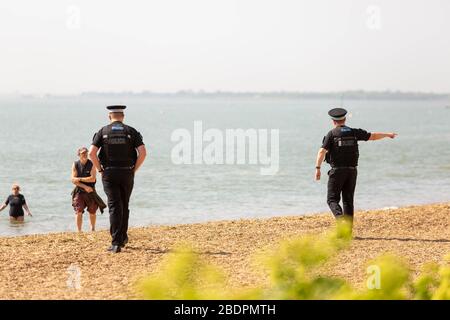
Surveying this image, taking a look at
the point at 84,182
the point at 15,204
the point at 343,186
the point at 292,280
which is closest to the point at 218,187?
the point at 15,204

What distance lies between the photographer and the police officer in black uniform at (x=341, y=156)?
10.1 m

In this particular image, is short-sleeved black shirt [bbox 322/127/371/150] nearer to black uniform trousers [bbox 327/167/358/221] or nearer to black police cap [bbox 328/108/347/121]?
black police cap [bbox 328/108/347/121]

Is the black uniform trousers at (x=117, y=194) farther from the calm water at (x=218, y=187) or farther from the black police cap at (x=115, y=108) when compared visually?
the calm water at (x=218, y=187)

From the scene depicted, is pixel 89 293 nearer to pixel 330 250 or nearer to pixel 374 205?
pixel 330 250

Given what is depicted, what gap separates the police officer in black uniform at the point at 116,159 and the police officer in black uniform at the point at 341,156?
257 cm

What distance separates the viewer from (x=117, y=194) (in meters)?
9.12

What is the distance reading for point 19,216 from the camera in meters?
18.4

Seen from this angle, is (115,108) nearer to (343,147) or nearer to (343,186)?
(343,147)

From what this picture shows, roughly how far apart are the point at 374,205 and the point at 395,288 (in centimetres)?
2307

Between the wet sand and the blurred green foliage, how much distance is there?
11.6 feet

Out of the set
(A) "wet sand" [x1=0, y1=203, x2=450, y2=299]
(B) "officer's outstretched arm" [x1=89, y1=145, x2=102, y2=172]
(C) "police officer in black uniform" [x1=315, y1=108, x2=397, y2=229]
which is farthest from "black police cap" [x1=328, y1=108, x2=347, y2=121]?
(B) "officer's outstretched arm" [x1=89, y1=145, x2=102, y2=172]

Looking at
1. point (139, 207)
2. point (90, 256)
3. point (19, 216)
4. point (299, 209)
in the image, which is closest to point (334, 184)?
point (90, 256)

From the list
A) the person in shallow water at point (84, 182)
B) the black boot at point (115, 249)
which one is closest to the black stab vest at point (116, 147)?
the black boot at point (115, 249)
